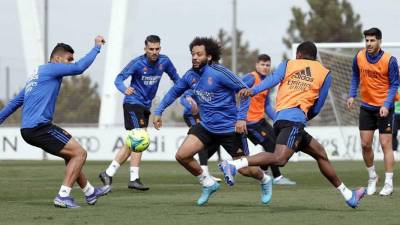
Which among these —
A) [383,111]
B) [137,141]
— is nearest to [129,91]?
[137,141]

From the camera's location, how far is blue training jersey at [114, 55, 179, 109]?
53.1ft

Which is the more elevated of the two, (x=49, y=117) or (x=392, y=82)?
(x=392, y=82)

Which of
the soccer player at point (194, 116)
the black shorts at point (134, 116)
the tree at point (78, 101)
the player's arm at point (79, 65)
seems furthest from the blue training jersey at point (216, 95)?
the tree at point (78, 101)

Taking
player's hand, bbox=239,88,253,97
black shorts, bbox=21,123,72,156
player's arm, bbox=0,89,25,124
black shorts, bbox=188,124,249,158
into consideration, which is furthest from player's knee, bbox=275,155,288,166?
A: player's arm, bbox=0,89,25,124

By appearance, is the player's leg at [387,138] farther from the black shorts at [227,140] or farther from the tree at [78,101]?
the tree at [78,101]

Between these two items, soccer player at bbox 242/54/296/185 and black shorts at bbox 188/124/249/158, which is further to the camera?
soccer player at bbox 242/54/296/185

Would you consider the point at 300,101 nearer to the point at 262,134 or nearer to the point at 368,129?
the point at 368,129

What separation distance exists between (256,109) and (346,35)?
5373cm

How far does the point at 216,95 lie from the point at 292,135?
4.86 ft

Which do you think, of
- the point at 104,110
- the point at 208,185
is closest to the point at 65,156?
the point at 208,185

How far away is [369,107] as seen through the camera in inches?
581

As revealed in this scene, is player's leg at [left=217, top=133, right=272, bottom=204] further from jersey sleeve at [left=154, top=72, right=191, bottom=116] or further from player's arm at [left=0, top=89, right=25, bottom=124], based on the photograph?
player's arm at [left=0, top=89, right=25, bottom=124]

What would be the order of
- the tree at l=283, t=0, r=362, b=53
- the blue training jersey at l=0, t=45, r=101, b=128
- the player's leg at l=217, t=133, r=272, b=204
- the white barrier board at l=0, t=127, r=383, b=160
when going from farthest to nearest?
the tree at l=283, t=0, r=362, b=53, the white barrier board at l=0, t=127, r=383, b=160, the player's leg at l=217, t=133, r=272, b=204, the blue training jersey at l=0, t=45, r=101, b=128

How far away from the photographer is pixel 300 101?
39.7ft
